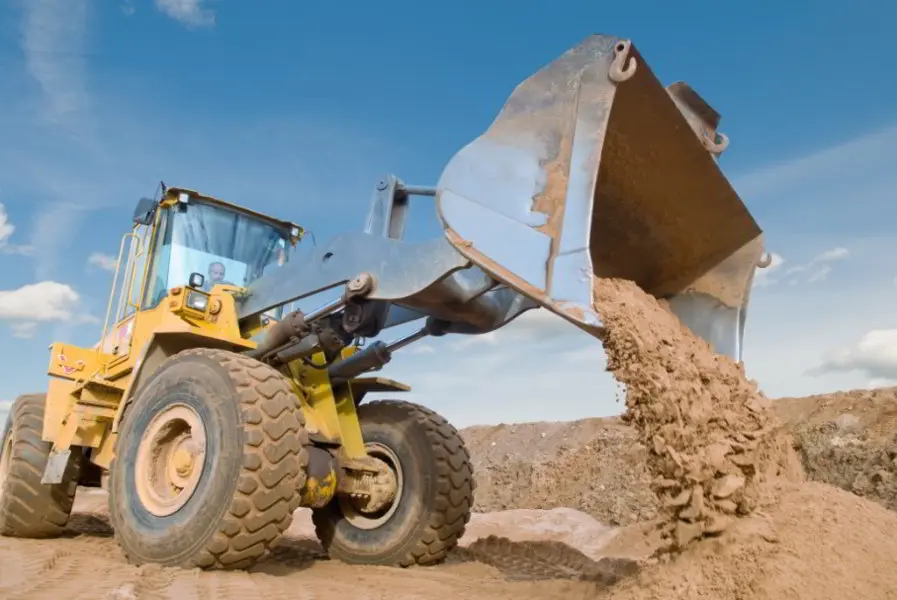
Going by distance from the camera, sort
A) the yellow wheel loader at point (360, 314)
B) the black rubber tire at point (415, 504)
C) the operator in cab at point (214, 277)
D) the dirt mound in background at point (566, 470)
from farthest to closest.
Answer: the dirt mound in background at point (566, 470) → the operator in cab at point (214, 277) → the black rubber tire at point (415, 504) → the yellow wheel loader at point (360, 314)

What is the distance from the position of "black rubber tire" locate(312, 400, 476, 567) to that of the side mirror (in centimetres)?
234

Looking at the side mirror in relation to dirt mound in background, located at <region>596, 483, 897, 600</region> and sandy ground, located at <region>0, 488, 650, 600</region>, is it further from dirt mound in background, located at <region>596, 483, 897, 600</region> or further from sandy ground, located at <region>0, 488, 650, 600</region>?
dirt mound in background, located at <region>596, 483, 897, 600</region>

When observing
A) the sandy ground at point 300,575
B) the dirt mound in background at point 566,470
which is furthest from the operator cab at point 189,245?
the dirt mound in background at point 566,470

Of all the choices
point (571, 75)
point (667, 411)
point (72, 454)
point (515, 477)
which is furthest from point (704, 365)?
point (515, 477)

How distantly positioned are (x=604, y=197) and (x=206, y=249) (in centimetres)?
327

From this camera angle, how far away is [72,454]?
18.6ft

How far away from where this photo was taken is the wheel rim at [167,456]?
13.6 ft

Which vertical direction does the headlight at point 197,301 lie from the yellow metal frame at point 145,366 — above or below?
above

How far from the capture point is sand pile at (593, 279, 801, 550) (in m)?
2.92

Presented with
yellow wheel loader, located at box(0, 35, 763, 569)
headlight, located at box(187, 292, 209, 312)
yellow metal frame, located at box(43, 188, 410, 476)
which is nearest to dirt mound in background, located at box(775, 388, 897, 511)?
yellow wheel loader, located at box(0, 35, 763, 569)

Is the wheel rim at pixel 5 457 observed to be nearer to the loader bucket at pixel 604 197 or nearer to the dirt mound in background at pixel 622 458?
the loader bucket at pixel 604 197

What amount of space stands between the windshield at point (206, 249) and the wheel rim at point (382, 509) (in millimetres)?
1705

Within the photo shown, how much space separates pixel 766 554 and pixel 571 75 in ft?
7.25

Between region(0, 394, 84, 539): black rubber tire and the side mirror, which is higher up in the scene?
the side mirror
